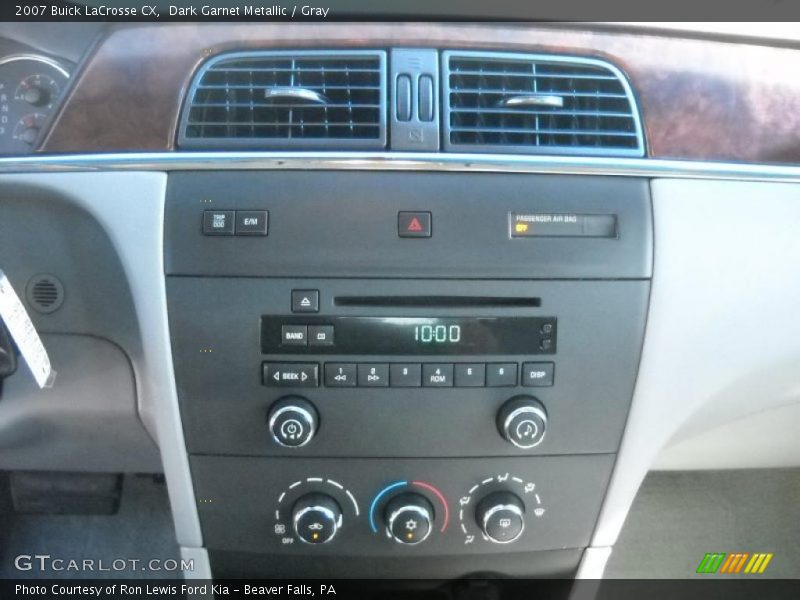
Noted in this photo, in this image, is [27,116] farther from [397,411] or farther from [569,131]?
[569,131]

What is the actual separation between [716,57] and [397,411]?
2.72 ft

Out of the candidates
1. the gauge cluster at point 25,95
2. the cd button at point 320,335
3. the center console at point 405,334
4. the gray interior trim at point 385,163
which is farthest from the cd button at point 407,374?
the gauge cluster at point 25,95

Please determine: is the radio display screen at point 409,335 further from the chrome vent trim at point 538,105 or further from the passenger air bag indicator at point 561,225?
the chrome vent trim at point 538,105

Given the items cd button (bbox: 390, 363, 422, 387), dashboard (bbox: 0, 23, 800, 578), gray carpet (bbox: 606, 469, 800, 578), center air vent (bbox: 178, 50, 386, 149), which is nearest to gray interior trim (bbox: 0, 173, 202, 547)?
dashboard (bbox: 0, 23, 800, 578)

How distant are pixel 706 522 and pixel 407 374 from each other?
1182mm

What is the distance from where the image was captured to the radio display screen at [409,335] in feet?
4.10

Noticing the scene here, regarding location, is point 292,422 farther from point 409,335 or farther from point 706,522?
point 706,522

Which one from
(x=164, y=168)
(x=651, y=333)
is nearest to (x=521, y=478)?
(x=651, y=333)

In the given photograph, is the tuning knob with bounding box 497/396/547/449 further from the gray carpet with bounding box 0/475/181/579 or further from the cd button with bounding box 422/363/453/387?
the gray carpet with bounding box 0/475/181/579

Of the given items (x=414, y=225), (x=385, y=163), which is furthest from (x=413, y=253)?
(x=385, y=163)

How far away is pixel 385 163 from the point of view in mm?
1233

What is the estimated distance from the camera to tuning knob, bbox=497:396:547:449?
1.25 metres

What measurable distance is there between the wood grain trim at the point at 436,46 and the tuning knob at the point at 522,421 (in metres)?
0.49

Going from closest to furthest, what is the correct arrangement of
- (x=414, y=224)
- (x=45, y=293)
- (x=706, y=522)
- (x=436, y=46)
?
(x=414, y=224), (x=436, y=46), (x=45, y=293), (x=706, y=522)
